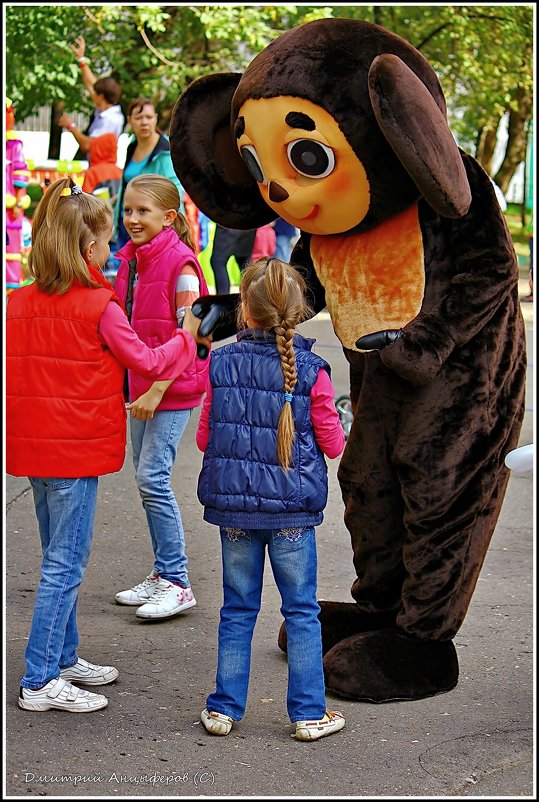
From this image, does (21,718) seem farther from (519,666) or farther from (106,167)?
(106,167)

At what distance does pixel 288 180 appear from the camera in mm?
3936

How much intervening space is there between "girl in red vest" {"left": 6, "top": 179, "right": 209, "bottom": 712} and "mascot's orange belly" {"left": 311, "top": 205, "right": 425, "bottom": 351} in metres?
0.71

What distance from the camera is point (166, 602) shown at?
15.0 ft

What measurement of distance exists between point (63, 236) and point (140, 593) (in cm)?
169

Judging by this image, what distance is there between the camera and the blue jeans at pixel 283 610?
3545 millimetres

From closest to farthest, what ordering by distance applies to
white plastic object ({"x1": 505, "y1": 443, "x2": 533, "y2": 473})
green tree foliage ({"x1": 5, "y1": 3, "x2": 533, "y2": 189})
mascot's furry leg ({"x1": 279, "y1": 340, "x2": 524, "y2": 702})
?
white plastic object ({"x1": 505, "y1": 443, "x2": 533, "y2": 473}) < mascot's furry leg ({"x1": 279, "y1": 340, "x2": 524, "y2": 702}) < green tree foliage ({"x1": 5, "y1": 3, "x2": 533, "y2": 189})

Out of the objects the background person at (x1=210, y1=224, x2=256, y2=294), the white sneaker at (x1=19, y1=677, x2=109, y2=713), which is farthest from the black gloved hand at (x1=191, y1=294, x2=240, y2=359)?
the background person at (x1=210, y1=224, x2=256, y2=294)

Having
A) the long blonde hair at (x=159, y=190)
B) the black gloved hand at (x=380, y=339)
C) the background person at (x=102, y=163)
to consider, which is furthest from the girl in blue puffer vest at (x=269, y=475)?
the background person at (x=102, y=163)

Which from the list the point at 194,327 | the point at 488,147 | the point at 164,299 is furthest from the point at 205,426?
the point at 488,147

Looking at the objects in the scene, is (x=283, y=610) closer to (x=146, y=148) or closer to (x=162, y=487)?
(x=162, y=487)

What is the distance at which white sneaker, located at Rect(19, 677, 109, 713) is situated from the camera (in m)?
3.68

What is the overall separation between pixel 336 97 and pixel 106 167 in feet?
27.9

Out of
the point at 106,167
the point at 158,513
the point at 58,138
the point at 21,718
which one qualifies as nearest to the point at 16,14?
the point at 106,167

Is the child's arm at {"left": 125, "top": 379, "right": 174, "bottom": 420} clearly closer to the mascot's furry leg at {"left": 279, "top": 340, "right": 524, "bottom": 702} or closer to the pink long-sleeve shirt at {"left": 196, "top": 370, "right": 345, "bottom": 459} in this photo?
the mascot's furry leg at {"left": 279, "top": 340, "right": 524, "bottom": 702}
